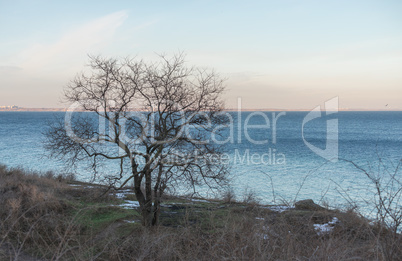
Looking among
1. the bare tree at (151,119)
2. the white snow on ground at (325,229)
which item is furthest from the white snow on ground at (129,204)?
the white snow on ground at (325,229)

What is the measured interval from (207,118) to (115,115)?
3037 millimetres

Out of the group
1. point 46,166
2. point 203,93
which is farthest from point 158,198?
point 46,166

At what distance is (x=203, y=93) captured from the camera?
10.7 m

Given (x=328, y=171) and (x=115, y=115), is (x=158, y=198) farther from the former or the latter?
(x=328, y=171)

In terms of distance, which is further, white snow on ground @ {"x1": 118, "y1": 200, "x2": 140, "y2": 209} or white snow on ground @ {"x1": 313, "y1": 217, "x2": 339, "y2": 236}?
white snow on ground @ {"x1": 118, "y1": 200, "x2": 140, "y2": 209}

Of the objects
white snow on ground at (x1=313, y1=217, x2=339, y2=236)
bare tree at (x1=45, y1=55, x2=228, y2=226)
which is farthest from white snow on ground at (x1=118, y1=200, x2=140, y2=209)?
white snow on ground at (x1=313, y1=217, x2=339, y2=236)

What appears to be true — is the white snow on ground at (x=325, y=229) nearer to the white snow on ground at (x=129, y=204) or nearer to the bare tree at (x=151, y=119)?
the bare tree at (x=151, y=119)

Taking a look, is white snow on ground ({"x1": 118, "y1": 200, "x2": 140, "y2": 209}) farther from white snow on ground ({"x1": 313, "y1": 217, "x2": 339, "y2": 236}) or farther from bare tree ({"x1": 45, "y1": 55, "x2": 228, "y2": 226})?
white snow on ground ({"x1": 313, "y1": 217, "x2": 339, "y2": 236})

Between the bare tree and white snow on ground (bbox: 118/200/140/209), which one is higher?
the bare tree

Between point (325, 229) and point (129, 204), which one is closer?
point (325, 229)

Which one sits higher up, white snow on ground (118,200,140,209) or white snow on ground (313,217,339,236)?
white snow on ground (313,217,339,236)

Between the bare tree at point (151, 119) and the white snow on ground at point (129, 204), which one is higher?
the bare tree at point (151, 119)

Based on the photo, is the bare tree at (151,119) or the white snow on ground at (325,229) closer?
the white snow on ground at (325,229)

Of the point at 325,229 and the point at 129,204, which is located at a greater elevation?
the point at 325,229
